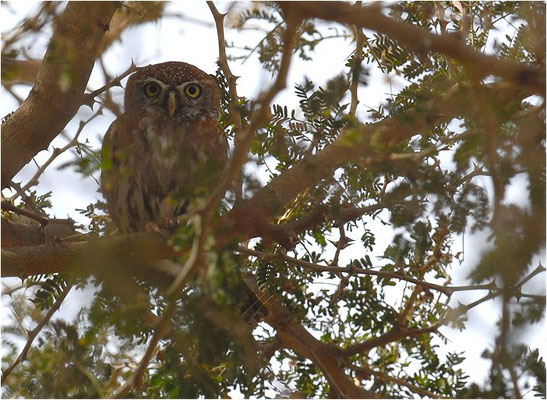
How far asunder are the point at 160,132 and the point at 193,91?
0.44 meters

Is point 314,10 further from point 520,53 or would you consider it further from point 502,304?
point 520,53

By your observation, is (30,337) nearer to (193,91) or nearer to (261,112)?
(261,112)

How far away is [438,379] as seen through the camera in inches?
142

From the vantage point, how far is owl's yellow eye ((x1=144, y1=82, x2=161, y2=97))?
484 centimetres

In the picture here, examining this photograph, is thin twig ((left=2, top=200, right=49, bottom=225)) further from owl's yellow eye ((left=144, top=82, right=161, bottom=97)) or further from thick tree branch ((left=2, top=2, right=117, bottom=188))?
owl's yellow eye ((left=144, top=82, right=161, bottom=97))

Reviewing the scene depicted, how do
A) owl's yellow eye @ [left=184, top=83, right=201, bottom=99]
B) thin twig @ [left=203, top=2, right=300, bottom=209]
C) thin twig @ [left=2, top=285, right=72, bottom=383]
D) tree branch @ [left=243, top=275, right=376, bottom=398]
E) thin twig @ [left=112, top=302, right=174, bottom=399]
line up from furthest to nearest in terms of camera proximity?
1. owl's yellow eye @ [left=184, top=83, right=201, bottom=99]
2. tree branch @ [left=243, top=275, right=376, bottom=398]
3. thin twig @ [left=2, top=285, right=72, bottom=383]
4. thin twig @ [left=112, top=302, right=174, bottom=399]
5. thin twig @ [left=203, top=2, right=300, bottom=209]

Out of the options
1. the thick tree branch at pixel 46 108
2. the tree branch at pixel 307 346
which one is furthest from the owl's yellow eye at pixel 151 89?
the tree branch at pixel 307 346

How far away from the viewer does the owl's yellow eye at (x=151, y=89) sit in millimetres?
4836

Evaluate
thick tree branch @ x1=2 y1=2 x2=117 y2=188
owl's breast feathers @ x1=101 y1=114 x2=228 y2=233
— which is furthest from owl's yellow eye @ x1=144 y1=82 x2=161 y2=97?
thick tree branch @ x1=2 y1=2 x2=117 y2=188

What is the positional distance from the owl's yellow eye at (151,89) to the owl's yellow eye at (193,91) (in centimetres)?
18

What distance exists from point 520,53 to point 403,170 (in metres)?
1.33

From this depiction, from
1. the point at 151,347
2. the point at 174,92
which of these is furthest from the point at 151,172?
the point at 151,347

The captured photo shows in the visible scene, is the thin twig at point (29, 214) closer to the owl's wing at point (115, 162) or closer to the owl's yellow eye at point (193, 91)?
the owl's wing at point (115, 162)

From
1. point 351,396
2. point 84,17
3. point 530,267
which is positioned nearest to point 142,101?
point 84,17
